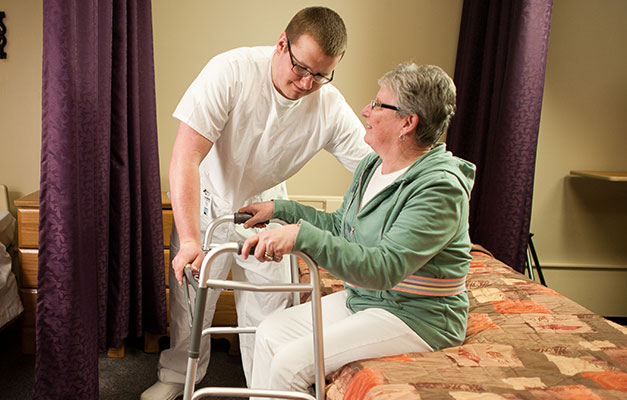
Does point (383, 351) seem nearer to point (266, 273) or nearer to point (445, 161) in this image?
point (445, 161)

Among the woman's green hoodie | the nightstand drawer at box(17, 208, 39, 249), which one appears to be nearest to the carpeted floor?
the nightstand drawer at box(17, 208, 39, 249)

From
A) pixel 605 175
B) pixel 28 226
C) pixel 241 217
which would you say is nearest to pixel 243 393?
pixel 241 217

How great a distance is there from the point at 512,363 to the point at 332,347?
523 millimetres

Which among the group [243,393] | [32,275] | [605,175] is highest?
[605,175]

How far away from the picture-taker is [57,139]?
5.61 feet

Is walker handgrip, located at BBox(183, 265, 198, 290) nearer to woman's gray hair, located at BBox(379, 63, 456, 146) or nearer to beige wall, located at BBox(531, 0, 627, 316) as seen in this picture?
woman's gray hair, located at BBox(379, 63, 456, 146)

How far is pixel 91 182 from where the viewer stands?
1900 millimetres

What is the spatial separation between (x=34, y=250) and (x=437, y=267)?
6.66ft

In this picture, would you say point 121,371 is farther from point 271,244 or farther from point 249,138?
point 271,244

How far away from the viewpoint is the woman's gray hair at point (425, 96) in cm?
154

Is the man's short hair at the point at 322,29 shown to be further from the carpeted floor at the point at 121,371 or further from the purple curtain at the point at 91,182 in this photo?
the carpeted floor at the point at 121,371

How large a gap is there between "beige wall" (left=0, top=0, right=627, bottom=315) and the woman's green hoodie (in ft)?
5.99

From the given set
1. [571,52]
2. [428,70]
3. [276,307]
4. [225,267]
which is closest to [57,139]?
[225,267]

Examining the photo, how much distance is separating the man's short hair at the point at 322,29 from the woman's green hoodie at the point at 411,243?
45cm
